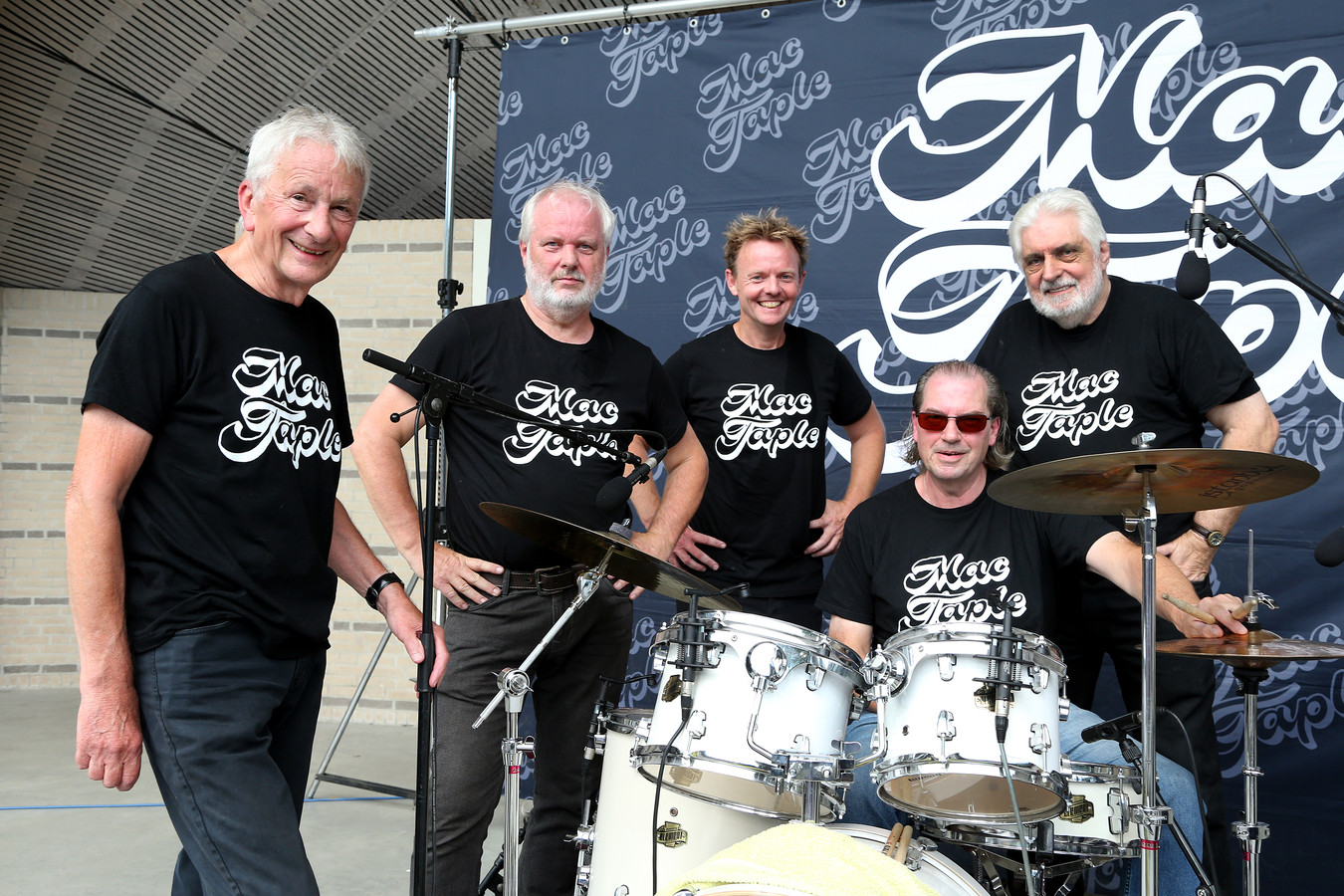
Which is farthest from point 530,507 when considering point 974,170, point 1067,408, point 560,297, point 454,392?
point 974,170

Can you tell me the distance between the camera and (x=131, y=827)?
4160 millimetres

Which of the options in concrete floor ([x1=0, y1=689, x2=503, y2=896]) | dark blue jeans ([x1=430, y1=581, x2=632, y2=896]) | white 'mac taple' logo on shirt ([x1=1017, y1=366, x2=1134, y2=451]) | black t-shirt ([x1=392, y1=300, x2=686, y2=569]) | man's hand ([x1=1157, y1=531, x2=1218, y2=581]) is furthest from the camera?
concrete floor ([x1=0, y1=689, x2=503, y2=896])

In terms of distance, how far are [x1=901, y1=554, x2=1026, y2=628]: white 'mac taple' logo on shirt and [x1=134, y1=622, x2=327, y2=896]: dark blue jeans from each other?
159cm

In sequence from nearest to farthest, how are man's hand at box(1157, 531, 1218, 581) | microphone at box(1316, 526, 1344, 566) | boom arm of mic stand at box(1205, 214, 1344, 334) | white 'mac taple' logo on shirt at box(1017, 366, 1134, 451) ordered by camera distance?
microphone at box(1316, 526, 1344, 566)
boom arm of mic stand at box(1205, 214, 1344, 334)
man's hand at box(1157, 531, 1218, 581)
white 'mac taple' logo on shirt at box(1017, 366, 1134, 451)

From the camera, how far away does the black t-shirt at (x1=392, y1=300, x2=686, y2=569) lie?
269 centimetres

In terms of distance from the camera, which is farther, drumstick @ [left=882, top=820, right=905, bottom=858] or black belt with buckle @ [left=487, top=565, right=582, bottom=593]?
black belt with buckle @ [left=487, top=565, right=582, bottom=593]

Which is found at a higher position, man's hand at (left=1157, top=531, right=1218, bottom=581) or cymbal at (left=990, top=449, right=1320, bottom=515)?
cymbal at (left=990, top=449, right=1320, bottom=515)

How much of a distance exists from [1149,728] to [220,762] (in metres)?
1.74

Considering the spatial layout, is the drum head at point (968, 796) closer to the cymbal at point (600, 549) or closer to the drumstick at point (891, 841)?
the drumstick at point (891, 841)

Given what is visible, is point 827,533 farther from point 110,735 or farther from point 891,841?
point 110,735

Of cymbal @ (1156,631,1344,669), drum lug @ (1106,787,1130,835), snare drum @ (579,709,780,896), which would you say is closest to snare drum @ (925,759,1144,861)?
drum lug @ (1106,787,1130,835)

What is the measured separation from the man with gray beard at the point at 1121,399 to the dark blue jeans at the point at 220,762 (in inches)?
81.4

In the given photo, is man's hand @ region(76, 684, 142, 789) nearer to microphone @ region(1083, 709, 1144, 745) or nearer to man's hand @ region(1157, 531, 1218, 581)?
microphone @ region(1083, 709, 1144, 745)

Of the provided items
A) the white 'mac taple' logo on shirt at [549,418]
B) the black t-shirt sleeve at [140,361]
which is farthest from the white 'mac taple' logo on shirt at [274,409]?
the white 'mac taple' logo on shirt at [549,418]
